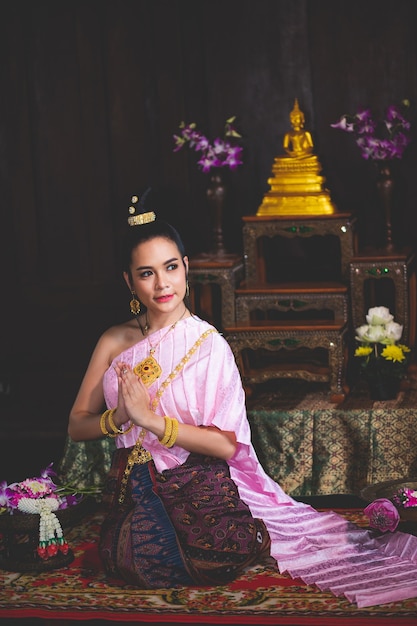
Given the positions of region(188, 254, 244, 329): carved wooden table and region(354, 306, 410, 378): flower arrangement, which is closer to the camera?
region(354, 306, 410, 378): flower arrangement

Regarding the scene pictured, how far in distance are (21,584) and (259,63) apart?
2.79 metres

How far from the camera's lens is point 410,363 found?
182 inches

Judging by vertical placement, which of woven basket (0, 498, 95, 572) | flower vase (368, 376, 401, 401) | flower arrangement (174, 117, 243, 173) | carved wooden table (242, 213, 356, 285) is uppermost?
flower arrangement (174, 117, 243, 173)

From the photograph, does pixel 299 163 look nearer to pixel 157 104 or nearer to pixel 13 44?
pixel 157 104

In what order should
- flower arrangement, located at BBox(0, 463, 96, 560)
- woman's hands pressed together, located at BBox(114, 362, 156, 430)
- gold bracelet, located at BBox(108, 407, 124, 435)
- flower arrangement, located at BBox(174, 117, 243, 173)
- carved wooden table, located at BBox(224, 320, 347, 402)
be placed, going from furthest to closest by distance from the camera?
flower arrangement, located at BBox(174, 117, 243, 173), carved wooden table, located at BBox(224, 320, 347, 402), flower arrangement, located at BBox(0, 463, 96, 560), gold bracelet, located at BBox(108, 407, 124, 435), woman's hands pressed together, located at BBox(114, 362, 156, 430)

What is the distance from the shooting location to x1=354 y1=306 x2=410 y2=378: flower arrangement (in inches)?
166

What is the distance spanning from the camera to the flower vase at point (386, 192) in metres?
4.60

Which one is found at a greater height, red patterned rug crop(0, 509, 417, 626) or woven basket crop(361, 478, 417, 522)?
woven basket crop(361, 478, 417, 522)

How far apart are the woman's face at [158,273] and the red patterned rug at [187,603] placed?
2.79 feet

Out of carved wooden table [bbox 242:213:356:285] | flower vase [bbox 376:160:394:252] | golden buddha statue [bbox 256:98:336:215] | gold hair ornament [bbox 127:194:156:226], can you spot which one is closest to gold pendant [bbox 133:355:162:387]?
gold hair ornament [bbox 127:194:156:226]

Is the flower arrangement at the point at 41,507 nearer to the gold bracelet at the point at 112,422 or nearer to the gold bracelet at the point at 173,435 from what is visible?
the gold bracelet at the point at 112,422

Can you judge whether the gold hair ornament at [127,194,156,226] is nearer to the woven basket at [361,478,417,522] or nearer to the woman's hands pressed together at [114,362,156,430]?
the woman's hands pressed together at [114,362,156,430]

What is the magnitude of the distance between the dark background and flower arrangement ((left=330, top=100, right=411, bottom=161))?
0.22 m

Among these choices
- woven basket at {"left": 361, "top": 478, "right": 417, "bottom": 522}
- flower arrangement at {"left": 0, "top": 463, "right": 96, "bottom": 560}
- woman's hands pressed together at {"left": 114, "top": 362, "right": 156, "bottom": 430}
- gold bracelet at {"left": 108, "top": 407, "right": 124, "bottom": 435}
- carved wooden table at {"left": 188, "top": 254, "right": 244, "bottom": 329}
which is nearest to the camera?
woman's hands pressed together at {"left": 114, "top": 362, "right": 156, "bottom": 430}
